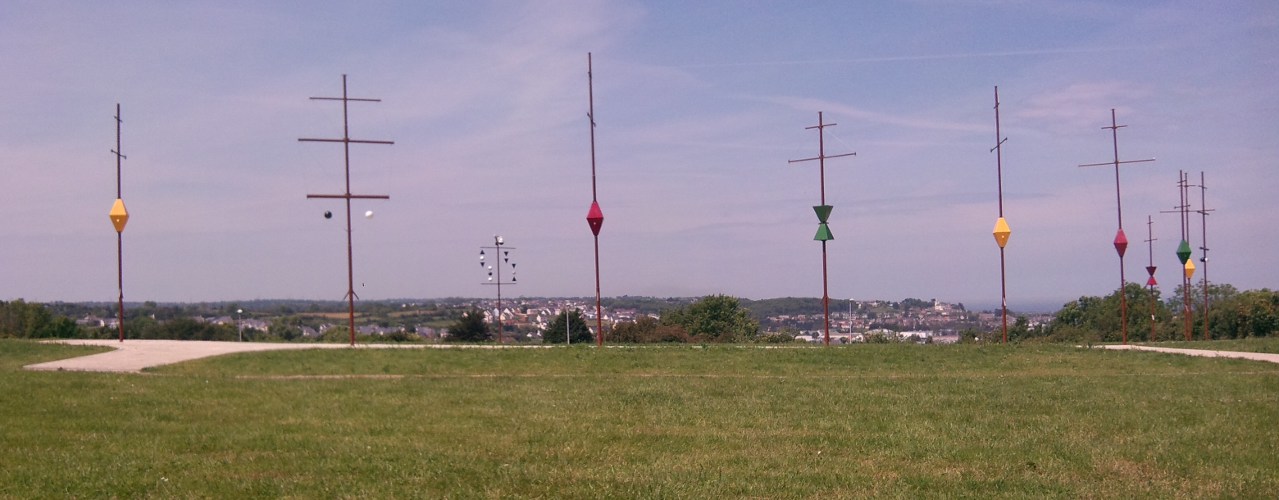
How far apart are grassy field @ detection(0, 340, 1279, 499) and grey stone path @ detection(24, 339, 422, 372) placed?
161 cm

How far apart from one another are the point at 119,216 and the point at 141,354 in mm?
5626

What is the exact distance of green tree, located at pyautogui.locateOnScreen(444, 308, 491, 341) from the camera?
48.3m

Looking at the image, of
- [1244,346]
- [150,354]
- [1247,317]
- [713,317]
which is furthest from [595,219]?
[1247,317]

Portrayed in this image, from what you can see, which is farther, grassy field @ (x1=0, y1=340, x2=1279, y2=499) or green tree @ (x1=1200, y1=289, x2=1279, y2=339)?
green tree @ (x1=1200, y1=289, x2=1279, y2=339)

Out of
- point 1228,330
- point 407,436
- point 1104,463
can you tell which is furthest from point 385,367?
point 1228,330

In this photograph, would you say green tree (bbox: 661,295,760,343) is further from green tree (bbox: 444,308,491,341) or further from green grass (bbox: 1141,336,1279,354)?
green grass (bbox: 1141,336,1279,354)

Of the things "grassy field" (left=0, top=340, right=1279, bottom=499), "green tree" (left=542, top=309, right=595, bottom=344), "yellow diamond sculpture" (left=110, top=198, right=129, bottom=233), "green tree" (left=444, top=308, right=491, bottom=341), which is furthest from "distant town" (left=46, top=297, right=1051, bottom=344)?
"grassy field" (left=0, top=340, right=1279, bottom=499)

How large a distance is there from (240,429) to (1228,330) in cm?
6261

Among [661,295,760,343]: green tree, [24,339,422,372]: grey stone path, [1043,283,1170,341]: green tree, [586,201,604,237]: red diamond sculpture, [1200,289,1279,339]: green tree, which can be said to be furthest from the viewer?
[1043,283,1170,341]: green tree

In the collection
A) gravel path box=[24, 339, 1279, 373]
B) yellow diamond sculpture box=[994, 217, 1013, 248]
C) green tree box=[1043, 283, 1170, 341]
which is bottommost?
green tree box=[1043, 283, 1170, 341]

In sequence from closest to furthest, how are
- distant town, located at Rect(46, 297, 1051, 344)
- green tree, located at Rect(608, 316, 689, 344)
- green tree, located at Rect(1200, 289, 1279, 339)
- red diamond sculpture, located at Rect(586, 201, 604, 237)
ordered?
red diamond sculpture, located at Rect(586, 201, 604, 237) < green tree, located at Rect(608, 316, 689, 344) < distant town, located at Rect(46, 297, 1051, 344) < green tree, located at Rect(1200, 289, 1279, 339)

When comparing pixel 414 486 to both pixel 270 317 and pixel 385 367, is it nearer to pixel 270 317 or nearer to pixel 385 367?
pixel 385 367

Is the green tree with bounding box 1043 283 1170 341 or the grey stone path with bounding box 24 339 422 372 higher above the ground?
the grey stone path with bounding box 24 339 422 372

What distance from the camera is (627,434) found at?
12.4 m
